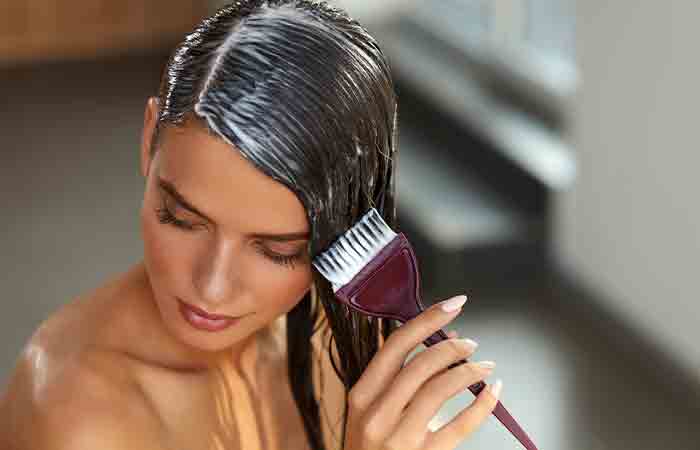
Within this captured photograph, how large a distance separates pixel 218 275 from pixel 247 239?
48 mm

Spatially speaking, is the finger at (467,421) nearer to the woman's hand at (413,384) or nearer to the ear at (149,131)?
the woman's hand at (413,384)

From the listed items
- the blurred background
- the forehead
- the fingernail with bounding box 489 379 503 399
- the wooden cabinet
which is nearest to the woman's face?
the forehead

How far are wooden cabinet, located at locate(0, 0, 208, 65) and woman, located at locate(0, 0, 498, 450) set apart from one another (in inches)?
181

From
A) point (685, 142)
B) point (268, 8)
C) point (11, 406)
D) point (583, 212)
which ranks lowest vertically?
point (583, 212)

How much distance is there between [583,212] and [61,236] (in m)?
1.78

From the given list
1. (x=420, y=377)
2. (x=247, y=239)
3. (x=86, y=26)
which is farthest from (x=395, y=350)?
(x=86, y=26)

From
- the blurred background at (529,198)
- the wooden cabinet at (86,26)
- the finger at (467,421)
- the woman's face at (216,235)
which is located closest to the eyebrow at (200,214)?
the woman's face at (216,235)

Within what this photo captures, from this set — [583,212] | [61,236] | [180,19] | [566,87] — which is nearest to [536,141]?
[566,87]

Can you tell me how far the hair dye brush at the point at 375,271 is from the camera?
1318mm

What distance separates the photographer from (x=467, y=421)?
1.36 m

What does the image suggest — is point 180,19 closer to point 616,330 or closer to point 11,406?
point 616,330

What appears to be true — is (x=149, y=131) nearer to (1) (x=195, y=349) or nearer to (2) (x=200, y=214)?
(2) (x=200, y=214)

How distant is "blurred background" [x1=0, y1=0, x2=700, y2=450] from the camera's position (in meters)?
3.59

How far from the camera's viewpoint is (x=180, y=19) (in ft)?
20.1
